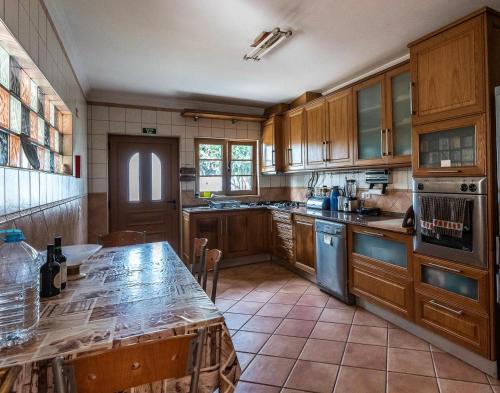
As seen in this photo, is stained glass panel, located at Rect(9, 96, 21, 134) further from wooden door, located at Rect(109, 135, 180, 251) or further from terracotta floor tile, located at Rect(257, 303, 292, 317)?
wooden door, located at Rect(109, 135, 180, 251)

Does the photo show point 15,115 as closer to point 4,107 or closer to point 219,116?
point 4,107

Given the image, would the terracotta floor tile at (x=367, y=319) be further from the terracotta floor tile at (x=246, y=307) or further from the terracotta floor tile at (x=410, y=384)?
the terracotta floor tile at (x=246, y=307)

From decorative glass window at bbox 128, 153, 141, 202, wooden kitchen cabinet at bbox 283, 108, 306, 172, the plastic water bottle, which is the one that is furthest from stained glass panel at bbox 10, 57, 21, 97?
wooden kitchen cabinet at bbox 283, 108, 306, 172

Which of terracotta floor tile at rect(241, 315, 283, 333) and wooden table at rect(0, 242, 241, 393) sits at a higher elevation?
wooden table at rect(0, 242, 241, 393)

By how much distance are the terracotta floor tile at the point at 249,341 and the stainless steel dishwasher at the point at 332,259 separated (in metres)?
0.96

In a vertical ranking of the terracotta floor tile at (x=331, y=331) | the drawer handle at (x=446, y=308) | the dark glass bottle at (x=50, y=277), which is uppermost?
the dark glass bottle at (x=50, y=277)

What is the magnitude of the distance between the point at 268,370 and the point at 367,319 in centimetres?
111

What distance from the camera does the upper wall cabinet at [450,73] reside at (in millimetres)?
1809

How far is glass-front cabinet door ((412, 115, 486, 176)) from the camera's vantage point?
1806 millimetres

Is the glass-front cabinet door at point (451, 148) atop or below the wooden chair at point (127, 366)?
atop

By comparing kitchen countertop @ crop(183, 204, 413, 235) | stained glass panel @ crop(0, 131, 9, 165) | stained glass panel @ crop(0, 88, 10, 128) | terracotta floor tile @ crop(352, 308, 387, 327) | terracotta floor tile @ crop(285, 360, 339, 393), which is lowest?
terracotta floor tile @ crop(285, 360, 339, 393)

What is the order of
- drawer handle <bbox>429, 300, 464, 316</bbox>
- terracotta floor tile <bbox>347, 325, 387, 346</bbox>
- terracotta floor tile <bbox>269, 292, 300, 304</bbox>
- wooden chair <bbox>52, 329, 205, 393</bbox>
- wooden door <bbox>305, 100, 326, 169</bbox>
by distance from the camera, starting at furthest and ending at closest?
wooden door <bbox>305, 100, 326, 169</bbox>, terracotta floor tile <bbox>269, 292, 300, 304</bbox>, terracotta floor tile <bbox>347, 325, 387, 346</bbox>, drawer handle <bbox>429, 300, 464, 316</bbox>, wooden chair <bbox>52, 329, 205, 393</bbox>

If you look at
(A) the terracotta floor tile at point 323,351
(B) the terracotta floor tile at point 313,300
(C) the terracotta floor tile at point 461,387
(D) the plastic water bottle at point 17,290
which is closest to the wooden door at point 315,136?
(B) the terracotta floor tile at point 313,300

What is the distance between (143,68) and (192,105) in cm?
130
